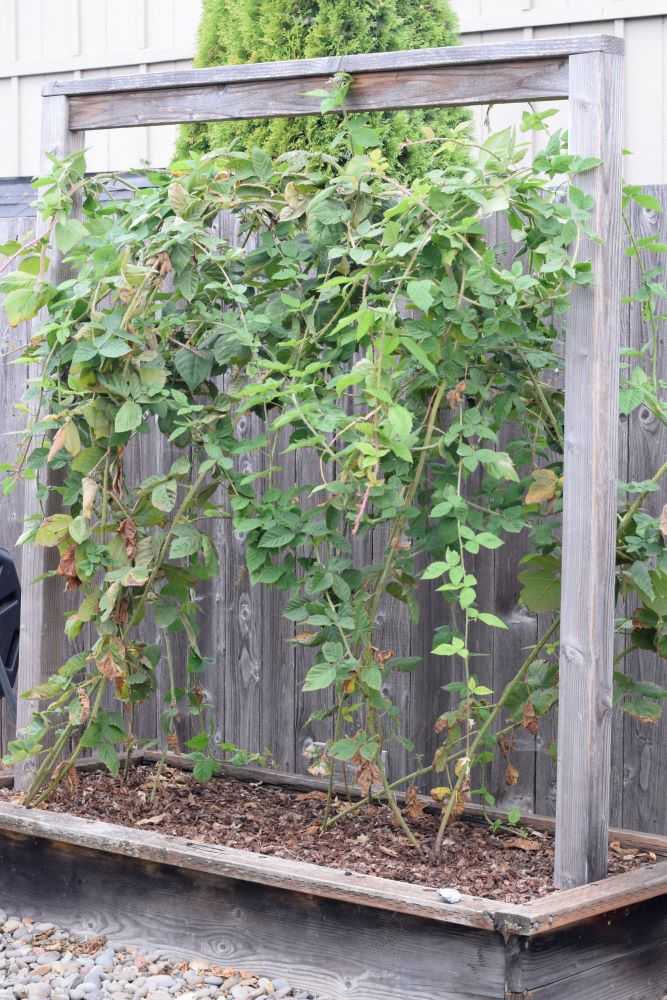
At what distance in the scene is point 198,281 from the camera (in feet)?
11.6

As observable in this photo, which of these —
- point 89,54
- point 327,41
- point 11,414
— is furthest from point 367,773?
point 89,54

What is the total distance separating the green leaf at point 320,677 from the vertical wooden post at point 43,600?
105cm

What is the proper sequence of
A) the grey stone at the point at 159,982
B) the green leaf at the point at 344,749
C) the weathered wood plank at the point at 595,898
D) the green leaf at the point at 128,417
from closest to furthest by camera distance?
1. the weathered wood plank at the point at 595,898
2. the grey stone at the point at 159,982
3. the green leaf at the point at 344,749
4. the green leaf at the point at 128,417

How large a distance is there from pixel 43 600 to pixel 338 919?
1408 millimetres

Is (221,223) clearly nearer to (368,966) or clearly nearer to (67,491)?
(67,491)

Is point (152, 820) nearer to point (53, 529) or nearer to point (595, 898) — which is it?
point (53, 529)

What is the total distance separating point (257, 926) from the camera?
3160 mm

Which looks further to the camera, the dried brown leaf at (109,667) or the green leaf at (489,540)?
the dried brown leaf at (109,667)

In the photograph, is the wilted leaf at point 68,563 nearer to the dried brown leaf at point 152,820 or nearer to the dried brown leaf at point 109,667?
the dried brown leaf at point 109,667

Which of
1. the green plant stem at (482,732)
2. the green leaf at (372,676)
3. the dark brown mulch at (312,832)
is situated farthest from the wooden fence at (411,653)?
the green leaf at (372,676)

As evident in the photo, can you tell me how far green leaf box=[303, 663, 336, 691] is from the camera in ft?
→ 10.3

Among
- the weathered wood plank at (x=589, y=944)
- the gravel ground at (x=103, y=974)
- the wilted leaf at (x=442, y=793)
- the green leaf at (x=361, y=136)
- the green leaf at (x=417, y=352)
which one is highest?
the green leaf at (x=361, y=136)

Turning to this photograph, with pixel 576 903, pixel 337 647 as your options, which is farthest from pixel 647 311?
pixel 576 903

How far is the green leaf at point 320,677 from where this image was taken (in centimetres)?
315
